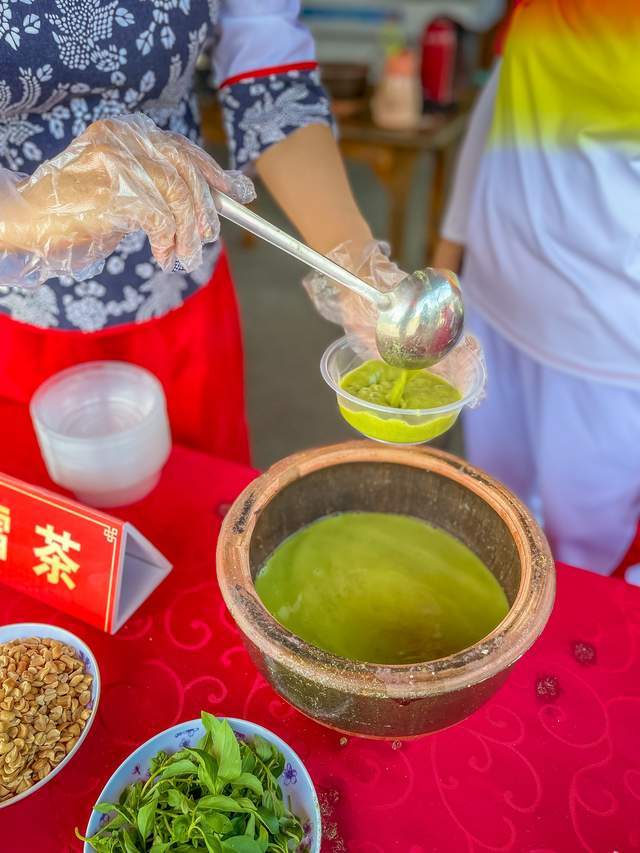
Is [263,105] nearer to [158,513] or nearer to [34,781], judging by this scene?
[158,513]

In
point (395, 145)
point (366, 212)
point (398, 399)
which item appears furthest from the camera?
point (366, 212)

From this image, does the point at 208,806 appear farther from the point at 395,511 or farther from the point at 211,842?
the point at 395,511

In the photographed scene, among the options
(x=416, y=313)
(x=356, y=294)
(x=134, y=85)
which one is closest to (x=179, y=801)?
(x=416, y=313)

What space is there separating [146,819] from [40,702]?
22 cm

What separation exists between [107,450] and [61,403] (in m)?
0.18

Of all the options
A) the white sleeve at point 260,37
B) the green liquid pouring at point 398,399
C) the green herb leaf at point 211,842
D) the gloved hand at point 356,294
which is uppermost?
the white sleeve at point 260,37

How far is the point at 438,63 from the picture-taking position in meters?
3.33

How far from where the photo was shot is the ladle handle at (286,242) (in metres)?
0.73

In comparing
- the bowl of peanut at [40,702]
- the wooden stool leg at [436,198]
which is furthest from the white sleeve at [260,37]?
the wooden stool leg at [436,198]

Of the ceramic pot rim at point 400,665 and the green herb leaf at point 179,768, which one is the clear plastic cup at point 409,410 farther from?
the green herb leaf at point 179,768

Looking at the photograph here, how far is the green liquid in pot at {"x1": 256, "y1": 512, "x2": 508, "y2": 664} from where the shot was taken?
81 cm

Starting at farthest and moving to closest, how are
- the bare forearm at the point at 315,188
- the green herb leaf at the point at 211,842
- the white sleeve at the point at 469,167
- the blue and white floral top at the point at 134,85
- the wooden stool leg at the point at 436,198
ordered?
the wooden stool leg at the point at 436,198 → the white sleeve at the point at 469,167 → the bare forearm at the point at 315,188 → the blue and white floral top at the point at 134,85 → the green herb leaf at the point at 211,842

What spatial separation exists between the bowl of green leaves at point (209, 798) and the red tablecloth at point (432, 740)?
71mm

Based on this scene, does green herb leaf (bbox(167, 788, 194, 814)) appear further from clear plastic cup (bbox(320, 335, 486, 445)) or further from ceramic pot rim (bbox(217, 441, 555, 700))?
clear plastic cup (bbox(320, 335, 486, 445))
